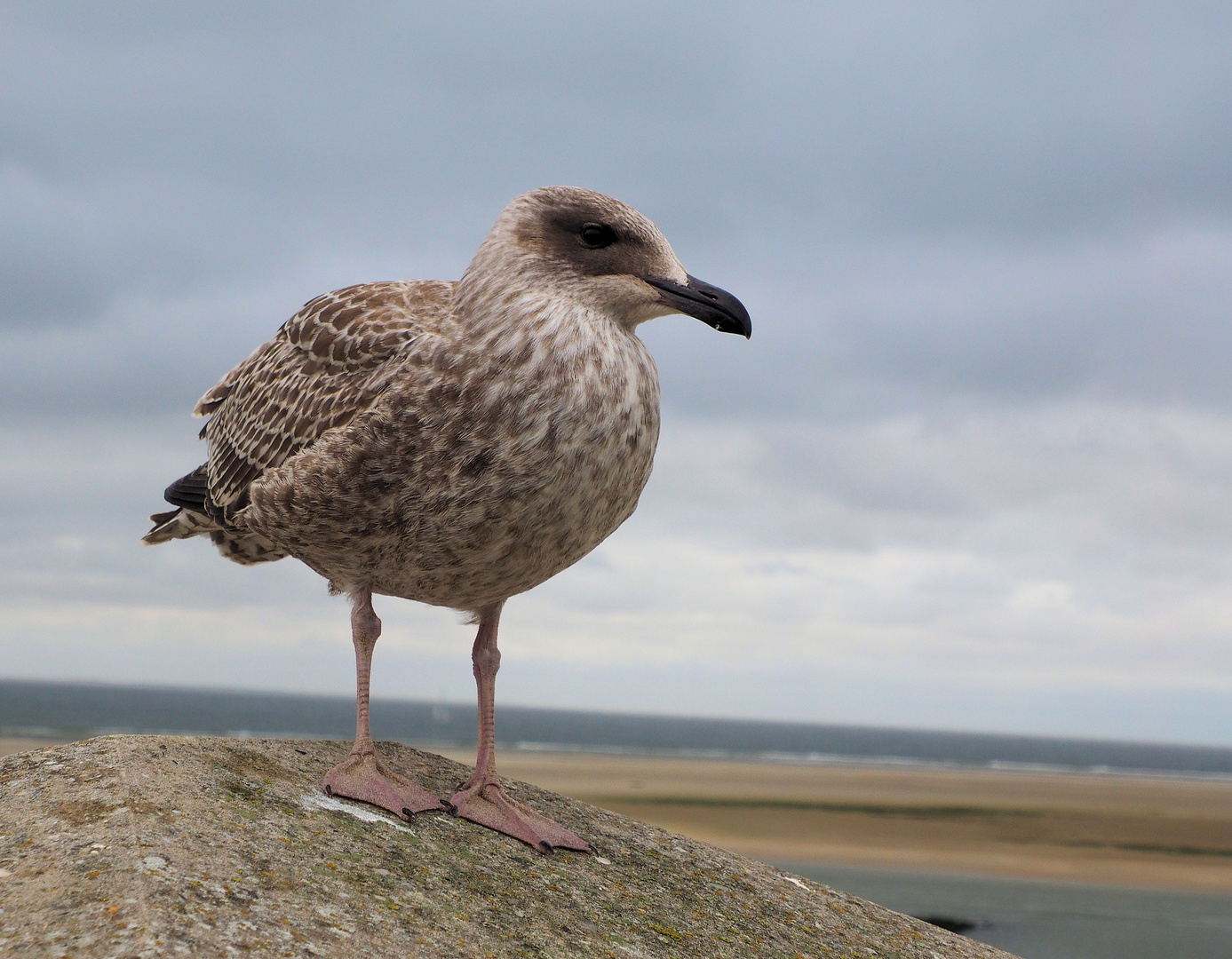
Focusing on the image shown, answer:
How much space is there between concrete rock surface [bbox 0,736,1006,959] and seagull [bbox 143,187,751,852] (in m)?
0.45

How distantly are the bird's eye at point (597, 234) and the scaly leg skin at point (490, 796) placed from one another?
2249mm

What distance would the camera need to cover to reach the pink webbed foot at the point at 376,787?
5664 mm

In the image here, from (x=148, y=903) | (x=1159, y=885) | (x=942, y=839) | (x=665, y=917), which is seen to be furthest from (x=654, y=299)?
(x=942, y=839)

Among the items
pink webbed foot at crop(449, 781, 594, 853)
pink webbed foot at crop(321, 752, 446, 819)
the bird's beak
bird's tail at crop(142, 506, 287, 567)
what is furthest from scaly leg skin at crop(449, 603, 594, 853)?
the bird's beak

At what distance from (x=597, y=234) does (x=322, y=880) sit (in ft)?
11.2

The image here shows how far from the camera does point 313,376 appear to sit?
6.16m

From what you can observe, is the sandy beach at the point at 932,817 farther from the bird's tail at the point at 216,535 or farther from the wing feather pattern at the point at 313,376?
the wing feather pattern at the point at 313,376

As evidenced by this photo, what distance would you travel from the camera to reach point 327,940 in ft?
12.9

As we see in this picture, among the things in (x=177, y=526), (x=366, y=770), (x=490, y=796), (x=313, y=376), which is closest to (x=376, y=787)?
(x=366, y=770)

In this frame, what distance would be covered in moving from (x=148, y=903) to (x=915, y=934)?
450cm

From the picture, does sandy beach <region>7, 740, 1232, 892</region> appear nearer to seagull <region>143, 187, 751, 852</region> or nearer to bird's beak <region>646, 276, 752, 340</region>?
seagull <region>143, 187, 751, 852</region>

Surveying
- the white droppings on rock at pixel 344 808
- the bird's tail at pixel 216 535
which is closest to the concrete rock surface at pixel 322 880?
the white droppings on rock at pixel 344 808

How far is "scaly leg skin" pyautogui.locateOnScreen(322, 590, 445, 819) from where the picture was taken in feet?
18.6

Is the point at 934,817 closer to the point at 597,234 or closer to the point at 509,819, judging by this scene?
the point at 509,819
